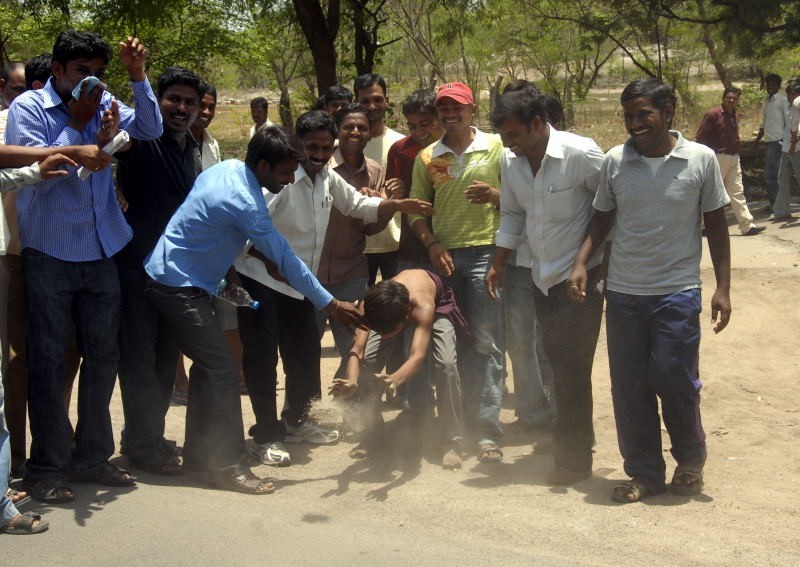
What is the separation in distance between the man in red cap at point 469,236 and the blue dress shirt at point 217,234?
1121 mm

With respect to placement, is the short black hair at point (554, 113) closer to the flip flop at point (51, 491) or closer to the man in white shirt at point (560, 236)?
the man in white shirt at point (560, 236)

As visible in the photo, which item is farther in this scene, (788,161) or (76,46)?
(788,161)

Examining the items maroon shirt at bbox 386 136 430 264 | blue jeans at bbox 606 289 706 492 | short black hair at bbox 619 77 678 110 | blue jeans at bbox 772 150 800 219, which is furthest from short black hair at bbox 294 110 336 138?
blue jeans at bbox 772 150 800 219

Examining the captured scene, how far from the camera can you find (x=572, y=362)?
500cm

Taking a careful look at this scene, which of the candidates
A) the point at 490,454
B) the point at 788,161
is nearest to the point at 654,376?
the point at 490,454

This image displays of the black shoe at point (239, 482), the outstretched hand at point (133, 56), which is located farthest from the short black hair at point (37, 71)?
the black shoe at point (239, 482)

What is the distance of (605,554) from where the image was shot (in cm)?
405

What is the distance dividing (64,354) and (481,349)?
90.8 inches

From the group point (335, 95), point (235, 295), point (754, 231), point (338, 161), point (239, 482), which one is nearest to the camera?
point (239, 482)

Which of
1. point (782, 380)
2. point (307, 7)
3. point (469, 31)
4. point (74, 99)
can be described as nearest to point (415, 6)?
point (469, 31)

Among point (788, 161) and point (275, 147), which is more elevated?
point (275, 147)

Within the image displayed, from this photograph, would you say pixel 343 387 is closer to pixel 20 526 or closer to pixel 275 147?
pixel 275 147

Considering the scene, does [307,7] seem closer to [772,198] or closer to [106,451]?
[772,198]

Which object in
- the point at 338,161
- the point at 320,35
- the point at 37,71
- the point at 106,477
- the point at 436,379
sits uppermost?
the point at 320,35
